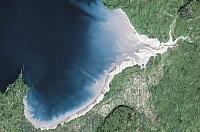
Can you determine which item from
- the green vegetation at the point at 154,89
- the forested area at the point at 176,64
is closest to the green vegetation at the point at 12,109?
the green vegetation at the point at 154,89

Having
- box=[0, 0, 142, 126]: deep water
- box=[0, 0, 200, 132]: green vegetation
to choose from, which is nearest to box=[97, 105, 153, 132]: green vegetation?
box=[0, 0, 200, 132]: green vegetation

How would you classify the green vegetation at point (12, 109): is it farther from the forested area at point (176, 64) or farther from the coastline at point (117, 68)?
the forested area at point (176, 64)

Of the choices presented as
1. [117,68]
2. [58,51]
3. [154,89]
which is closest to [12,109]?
[58,51]

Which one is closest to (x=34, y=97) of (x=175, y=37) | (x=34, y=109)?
(x=34, y=109)

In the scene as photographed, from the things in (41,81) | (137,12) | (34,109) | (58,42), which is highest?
(137,12)

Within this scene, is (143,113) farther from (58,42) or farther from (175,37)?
(58,42)

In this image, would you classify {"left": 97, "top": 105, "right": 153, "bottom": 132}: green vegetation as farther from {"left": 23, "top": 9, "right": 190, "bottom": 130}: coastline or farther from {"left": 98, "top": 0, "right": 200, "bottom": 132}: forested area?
{"left": 23, "top": 9, "right": 190, "bottom": 130}: coastline

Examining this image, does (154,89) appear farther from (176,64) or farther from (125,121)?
(125,121)

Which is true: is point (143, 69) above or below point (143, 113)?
above

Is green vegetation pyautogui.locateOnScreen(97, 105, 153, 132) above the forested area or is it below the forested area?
below
